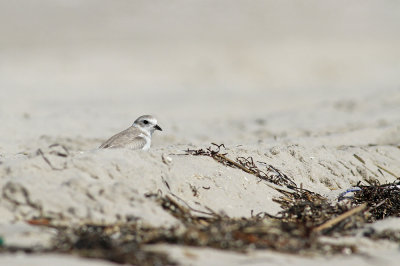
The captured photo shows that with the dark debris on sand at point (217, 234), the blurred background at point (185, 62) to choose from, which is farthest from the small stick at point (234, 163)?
the blurred background at point (185, 62)

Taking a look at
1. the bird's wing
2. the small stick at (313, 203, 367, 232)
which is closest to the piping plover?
the bird's wing

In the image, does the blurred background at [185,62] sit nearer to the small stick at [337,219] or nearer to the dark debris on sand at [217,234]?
the dark debris on sand at [217,234]

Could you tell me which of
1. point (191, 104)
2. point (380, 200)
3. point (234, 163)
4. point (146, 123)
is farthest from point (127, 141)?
point (191, 104)

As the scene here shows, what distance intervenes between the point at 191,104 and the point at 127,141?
32.3ft

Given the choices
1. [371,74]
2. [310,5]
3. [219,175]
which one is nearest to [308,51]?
[371,74]

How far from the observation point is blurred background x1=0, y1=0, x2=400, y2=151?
14453mm

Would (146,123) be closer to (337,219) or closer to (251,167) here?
(251,167)

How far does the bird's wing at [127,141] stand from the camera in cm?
724

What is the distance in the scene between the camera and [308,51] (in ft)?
77.9

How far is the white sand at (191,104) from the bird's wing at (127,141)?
19.9 inches

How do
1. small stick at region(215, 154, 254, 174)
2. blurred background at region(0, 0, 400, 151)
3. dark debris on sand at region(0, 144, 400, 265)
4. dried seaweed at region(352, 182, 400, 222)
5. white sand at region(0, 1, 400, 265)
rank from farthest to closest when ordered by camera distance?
blurred background at region(0, 0, 400, 151) < small stick at region(215, 154, 254, 174) < dried seaweed at region(352, 182, 400, 222) < white sand at region(0, 1, 400, 265) < dark debris on sand at region(0, 144, 400, 265)

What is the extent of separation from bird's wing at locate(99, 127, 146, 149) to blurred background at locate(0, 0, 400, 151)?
3296mm

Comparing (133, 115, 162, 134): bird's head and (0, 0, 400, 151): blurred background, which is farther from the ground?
(0, 0, 400, 151): blurred background

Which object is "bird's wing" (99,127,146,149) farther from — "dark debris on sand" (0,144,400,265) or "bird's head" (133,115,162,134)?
"dark debris on sand" (0,144,400,265)
